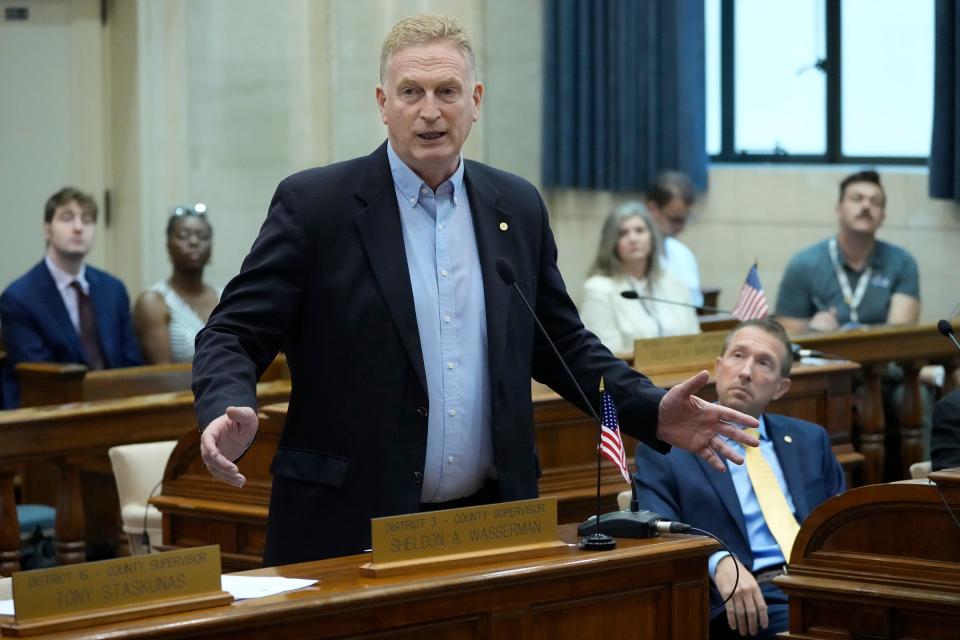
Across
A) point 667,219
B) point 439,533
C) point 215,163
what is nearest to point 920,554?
point 439,533

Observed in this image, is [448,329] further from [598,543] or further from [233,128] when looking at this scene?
[233,128]

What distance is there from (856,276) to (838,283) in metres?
0.09

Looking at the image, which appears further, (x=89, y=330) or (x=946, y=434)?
(x=89, y=330)

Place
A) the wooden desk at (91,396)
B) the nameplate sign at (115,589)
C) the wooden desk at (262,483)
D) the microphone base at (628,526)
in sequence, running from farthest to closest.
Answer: the wooden desk at (91,396) < the wooden desk at (262,483) < the microphone base at (628,526) < the nameplate sign at (115,589)

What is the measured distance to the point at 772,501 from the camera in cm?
411

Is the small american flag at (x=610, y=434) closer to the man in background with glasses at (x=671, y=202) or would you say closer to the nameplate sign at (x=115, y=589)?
the nameplate sign at (x=115, y=589)

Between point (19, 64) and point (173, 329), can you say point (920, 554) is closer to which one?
point (173, 329)

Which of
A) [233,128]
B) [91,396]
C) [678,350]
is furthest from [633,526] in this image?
[233,128]

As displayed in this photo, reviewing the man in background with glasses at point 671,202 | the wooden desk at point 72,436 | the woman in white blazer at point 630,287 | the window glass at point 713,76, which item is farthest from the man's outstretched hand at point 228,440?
the window glass at point 713,76

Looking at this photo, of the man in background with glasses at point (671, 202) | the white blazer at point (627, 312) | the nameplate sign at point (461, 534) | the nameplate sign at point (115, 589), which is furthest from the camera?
the man in background with glasses at point (671, 202)

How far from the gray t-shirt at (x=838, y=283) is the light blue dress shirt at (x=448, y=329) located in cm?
493

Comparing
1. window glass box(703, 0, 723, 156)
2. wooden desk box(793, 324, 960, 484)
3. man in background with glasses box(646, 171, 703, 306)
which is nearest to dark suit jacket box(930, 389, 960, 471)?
wooden desk box(793, 324, 960, 484)

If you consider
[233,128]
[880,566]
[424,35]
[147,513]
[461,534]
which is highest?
[233,128]

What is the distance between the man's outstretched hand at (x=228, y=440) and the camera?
240 cm
